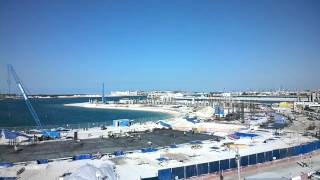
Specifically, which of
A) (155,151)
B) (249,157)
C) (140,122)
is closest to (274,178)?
(249,157)

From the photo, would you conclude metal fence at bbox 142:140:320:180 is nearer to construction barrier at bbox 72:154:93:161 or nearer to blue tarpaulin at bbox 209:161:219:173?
blue tarpaulin at bbox 209:161:219:173

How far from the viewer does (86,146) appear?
109 feet

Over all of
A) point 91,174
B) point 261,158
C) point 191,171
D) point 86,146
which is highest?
point 91,174

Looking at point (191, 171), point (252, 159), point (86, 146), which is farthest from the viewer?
point (86, 146)

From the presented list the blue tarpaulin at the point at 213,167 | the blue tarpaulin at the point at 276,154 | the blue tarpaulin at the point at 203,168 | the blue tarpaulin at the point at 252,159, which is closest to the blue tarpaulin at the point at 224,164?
the blue tarpaulin at the point at 213,167

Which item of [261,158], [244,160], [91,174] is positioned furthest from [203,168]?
[91,174]

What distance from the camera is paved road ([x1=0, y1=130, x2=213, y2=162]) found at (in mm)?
28984

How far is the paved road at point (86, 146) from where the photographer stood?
28984mm

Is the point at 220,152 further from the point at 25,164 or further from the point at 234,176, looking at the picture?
the point at 25,164

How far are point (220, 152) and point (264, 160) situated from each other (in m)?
6.49

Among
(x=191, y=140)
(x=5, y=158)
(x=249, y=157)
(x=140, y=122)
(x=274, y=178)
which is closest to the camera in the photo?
(x=274, y=178)

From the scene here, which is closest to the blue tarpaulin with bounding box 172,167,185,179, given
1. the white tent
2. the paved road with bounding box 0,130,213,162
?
the white tent

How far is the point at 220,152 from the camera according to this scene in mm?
30109

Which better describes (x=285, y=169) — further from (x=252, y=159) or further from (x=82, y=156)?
(x=82, y=156)
